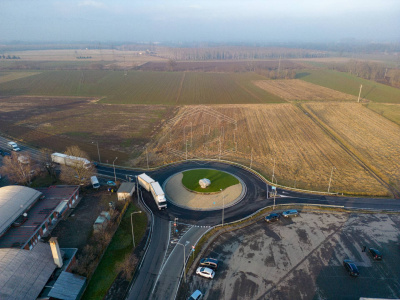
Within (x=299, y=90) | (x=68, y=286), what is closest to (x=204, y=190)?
(x=68, y=286)

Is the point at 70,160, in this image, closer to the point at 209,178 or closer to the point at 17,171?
the point at 17,171

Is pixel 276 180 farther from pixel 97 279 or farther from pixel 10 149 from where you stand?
pixel 10 149

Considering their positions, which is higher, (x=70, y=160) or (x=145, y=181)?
(x=70, y=160)

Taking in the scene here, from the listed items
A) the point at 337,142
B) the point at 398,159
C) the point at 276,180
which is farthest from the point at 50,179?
the point at 398,159

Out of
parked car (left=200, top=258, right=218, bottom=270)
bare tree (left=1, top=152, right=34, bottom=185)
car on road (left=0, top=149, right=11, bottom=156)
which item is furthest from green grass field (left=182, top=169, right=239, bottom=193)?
car on road (left=0, top=149, right=11, bottom=156)

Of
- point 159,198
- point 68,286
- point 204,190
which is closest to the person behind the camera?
point 68,286
